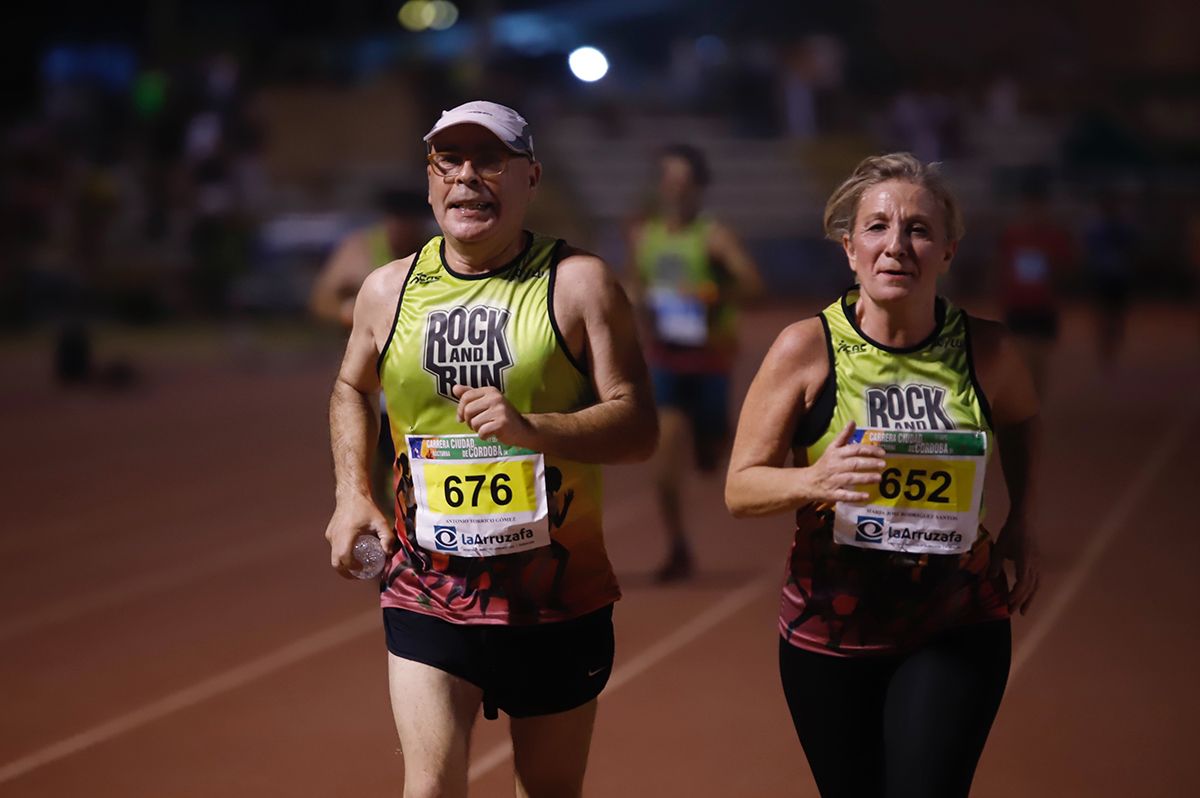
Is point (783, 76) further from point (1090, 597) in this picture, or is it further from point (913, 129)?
point (1090, 597)

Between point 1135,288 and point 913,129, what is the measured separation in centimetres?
503

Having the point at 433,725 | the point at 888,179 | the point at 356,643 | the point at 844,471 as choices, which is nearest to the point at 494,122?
the point at 888,179

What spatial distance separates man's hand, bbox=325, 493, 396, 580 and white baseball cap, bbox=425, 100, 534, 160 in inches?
32.4

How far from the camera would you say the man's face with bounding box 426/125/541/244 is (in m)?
3.42

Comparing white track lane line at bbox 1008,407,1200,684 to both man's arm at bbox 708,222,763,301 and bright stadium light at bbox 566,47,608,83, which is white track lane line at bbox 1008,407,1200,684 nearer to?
man's arm at bbox 708,222,763,301

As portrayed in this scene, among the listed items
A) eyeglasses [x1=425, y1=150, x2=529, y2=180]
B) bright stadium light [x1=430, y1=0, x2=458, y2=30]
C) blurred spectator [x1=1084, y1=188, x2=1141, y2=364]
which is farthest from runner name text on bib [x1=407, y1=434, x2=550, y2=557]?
bright stadium light [x1=430, y1=0, x2=458, y2=30]

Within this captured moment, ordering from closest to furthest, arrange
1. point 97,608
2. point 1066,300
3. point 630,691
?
point 630,691 < point 97,608 < point 1066,300

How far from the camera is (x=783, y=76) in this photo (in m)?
32.2

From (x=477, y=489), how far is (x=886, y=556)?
88 cm

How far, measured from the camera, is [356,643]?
7.17m

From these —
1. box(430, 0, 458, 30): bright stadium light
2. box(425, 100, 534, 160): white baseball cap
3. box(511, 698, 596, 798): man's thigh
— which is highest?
box(430, 0, 458, 30): bright stadium light

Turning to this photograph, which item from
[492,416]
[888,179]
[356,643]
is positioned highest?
[888,179]

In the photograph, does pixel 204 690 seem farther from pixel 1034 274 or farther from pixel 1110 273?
pixel 1110 273

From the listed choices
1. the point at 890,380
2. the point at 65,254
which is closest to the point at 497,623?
the point at 890,380
